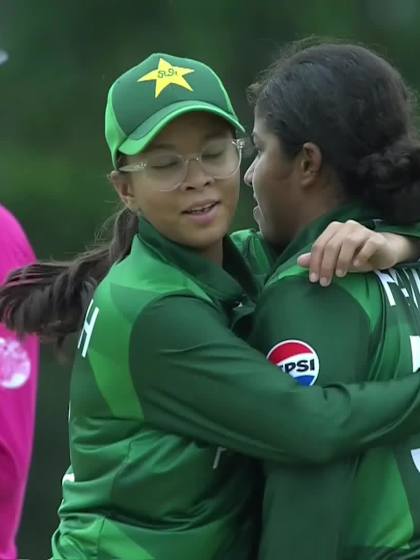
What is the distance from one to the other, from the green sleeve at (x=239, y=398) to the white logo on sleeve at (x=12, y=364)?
4.11ft

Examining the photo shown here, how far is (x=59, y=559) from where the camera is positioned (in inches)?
99.0

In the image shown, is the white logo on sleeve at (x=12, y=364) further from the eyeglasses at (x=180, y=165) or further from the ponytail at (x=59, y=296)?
the eyeglasses at (x=180, y=165)

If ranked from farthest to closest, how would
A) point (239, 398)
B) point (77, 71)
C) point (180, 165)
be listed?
point (77, 71), point (180, 165), point (239, 398)

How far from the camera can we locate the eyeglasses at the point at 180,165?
96.6 inches

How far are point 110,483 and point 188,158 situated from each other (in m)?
0.54

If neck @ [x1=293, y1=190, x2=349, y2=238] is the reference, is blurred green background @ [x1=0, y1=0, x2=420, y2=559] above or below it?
below

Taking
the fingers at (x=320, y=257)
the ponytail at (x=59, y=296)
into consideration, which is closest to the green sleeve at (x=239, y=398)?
the fingers at (x=320, y=257)

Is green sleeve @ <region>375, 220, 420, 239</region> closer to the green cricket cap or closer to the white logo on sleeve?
the green cricket cap

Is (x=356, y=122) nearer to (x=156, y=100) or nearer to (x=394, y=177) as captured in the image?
(x=394, y=177)

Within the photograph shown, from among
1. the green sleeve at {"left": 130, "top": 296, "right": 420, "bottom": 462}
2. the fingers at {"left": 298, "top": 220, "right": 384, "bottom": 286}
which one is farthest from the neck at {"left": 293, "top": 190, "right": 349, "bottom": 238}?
A: the green sleeve at {"left": 130, "top": 296, "right": 420, "bottom": 462}

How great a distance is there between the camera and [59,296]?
2799 mm

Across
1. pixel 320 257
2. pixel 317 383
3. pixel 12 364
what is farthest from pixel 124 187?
pixel 12 364

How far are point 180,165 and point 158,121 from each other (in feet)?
0.27

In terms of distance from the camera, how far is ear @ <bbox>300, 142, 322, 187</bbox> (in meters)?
2.52
